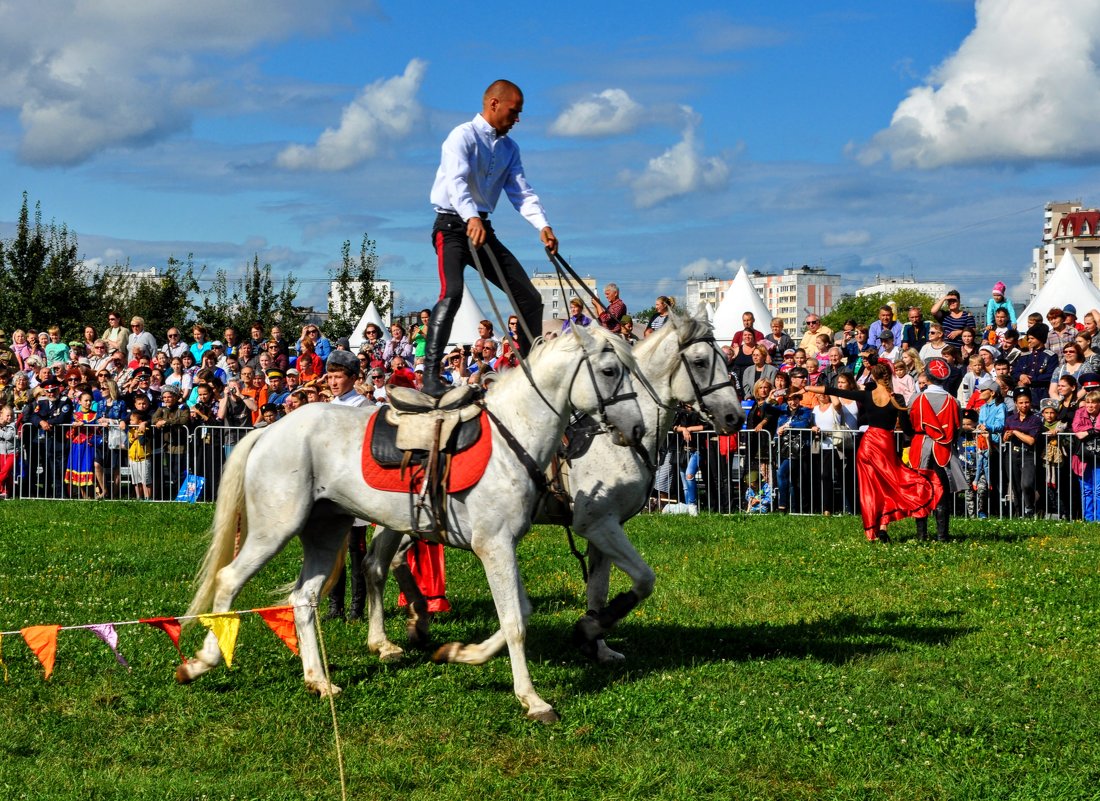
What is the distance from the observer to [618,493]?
9.52 meters

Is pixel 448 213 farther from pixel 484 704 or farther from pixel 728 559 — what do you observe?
pixel 728 559

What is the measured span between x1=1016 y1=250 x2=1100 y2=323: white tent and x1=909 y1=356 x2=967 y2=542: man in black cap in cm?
944

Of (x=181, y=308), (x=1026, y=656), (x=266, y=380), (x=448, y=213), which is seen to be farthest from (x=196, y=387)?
(x=181, y=308)

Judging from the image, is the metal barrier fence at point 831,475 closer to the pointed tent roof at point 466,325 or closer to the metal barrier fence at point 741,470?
the metal barrier fence at point 741,470

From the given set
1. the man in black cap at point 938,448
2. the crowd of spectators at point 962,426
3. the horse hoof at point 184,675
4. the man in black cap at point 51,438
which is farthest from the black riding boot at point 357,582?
the man in black cap at point 51,438

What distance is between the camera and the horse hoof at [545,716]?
316 inches

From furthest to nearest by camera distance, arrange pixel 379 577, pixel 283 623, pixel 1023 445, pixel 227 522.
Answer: pixel 1023 445, pixel 379 577, pixel 227 522, pixel 283 623

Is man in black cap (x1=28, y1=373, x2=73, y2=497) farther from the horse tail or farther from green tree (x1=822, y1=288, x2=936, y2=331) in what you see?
green tree (x1=822, y1=288, x2=936, y2=331)

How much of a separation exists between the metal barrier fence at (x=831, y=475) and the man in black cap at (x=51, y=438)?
9659 mm

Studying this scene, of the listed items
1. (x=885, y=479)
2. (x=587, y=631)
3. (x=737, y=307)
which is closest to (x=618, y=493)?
(x=587, y=631)

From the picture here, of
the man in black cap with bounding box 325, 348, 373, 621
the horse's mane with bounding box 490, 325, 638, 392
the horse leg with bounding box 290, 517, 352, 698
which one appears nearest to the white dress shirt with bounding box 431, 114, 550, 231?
the horse's mane with bounding box 490, 325, 638, 392

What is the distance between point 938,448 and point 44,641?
1109 centimetres

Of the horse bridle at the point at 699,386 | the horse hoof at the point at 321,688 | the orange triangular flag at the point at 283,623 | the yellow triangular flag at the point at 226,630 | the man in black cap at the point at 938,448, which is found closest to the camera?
the yellow triangular flag at the point at 226,630

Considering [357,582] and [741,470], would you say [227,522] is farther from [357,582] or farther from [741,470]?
[741,470]
